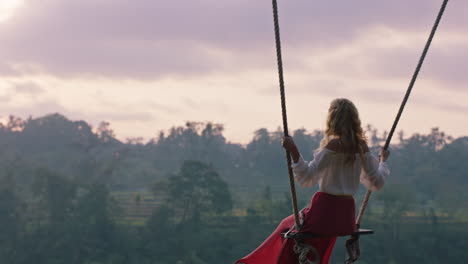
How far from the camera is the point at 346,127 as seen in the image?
2.34 metres

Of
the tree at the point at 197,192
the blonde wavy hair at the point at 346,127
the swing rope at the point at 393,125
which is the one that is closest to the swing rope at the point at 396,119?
the swing rope at the point at 393,125

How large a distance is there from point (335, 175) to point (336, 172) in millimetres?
10

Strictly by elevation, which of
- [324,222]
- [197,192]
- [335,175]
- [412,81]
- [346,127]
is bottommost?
[324,222]

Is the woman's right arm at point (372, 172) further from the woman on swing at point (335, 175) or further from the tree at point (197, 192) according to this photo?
the tree at point (197, 192)

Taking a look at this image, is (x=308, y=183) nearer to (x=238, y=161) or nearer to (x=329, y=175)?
(x=329, y=175)

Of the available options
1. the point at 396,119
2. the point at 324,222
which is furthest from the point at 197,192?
the point at 324,222

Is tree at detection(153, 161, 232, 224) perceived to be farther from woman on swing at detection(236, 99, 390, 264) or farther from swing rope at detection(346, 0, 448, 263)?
woman on swing at detection(236, 99, 390, 264)

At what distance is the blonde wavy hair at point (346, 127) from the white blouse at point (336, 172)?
3 centimetres

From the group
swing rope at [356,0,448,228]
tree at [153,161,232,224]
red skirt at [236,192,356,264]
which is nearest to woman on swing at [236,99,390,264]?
red skirt at [236,192,356,264]

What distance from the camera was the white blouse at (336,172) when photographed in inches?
92.1

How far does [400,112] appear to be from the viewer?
257 centimetres

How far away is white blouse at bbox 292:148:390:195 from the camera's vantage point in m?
2.34

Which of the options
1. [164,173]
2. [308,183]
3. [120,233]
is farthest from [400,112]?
[164,173]

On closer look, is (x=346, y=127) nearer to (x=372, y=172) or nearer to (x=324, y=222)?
(x=372, y=172)
